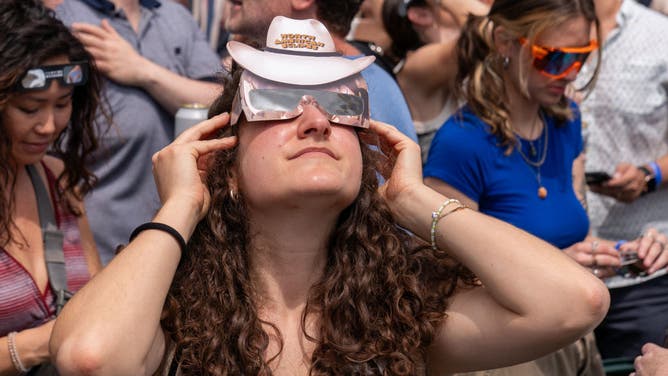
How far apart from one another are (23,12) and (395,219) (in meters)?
1.52

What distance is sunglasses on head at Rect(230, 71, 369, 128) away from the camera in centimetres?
236

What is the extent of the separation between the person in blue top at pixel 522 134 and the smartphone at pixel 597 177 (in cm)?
38

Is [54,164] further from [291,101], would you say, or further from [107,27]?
[291,101]

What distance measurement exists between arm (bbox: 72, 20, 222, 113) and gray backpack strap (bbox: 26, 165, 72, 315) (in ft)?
2.23

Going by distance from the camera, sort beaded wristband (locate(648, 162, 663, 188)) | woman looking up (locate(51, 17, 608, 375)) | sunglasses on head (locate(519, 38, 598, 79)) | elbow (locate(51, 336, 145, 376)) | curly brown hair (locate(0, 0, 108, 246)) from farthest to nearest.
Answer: beaded wristband (locate(648, 162, 663, 188))
sunglasses on head (locate(519, 38, 598, 79))
curly brown hair (locate(0, 0, 108, 246))
woman looking up (locate(51, 17, 608, 375))
elbow (locate(51, 336, 145, 376))

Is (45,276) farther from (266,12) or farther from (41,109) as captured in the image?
(266,12)

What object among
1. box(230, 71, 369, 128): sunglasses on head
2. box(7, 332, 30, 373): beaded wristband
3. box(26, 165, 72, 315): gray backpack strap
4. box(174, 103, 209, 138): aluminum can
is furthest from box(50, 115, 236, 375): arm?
box(174, 103, 209, 138): aluminum can

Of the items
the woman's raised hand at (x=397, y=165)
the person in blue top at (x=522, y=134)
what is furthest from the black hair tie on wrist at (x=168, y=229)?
the person in blue top at (x=522, y=134)

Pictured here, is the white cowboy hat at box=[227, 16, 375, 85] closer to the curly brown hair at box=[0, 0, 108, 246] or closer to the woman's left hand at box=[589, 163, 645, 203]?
the curly brown hair at box=[0, 0, 108, 246]

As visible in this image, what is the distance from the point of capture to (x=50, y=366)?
292 cm

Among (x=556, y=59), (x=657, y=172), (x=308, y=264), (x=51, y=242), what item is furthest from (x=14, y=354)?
(x=657, y=172)

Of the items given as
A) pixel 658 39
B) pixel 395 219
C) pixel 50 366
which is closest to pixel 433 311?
pixel 395 219

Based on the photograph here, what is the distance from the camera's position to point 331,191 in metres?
2.30

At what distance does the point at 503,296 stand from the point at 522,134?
1428 millimetres
